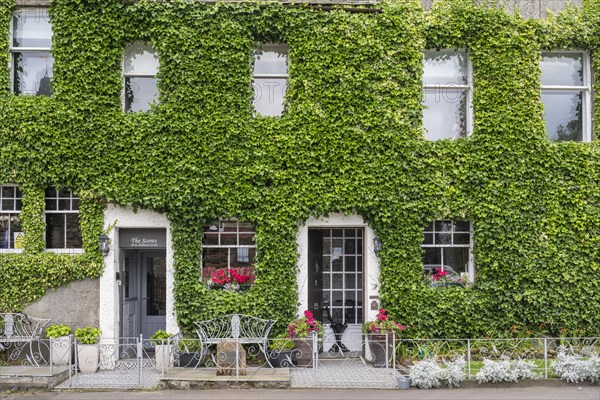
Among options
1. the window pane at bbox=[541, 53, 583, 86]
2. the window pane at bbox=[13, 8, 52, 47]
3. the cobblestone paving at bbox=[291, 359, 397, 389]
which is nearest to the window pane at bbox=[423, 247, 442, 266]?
the cobblestone paving at bbox=[291, 359, 397, 389]

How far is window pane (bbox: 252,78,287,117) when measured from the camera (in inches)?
528

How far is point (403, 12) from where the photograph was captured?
43.5ft

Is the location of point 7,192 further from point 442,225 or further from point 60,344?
point 442,225

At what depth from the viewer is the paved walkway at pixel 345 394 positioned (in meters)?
9.88

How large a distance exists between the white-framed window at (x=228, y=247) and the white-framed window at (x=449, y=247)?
3.84 metres

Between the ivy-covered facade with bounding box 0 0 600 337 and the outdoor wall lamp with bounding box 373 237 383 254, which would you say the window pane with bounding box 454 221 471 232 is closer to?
the ivy-covered facade with bounding box 0 0 600 337

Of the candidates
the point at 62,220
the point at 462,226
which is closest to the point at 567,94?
the point at 462,226

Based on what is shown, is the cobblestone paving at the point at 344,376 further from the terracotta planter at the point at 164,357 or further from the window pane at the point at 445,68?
the window pane at the point at 445,68

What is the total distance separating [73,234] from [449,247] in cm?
Result: 819

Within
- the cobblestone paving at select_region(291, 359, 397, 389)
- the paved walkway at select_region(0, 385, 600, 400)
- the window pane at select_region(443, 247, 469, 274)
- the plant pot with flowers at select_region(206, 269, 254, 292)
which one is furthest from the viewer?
the window pane at select_region(443, 247, 469, 274)

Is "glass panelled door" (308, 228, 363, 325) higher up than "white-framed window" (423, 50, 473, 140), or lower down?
lower down

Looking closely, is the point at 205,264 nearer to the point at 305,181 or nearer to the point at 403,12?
the point at 305,181

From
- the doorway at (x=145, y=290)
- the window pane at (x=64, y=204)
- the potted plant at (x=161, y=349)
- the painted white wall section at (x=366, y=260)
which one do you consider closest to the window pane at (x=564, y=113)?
the painted white wall section at (x=366, y=260)

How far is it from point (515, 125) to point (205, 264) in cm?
736
